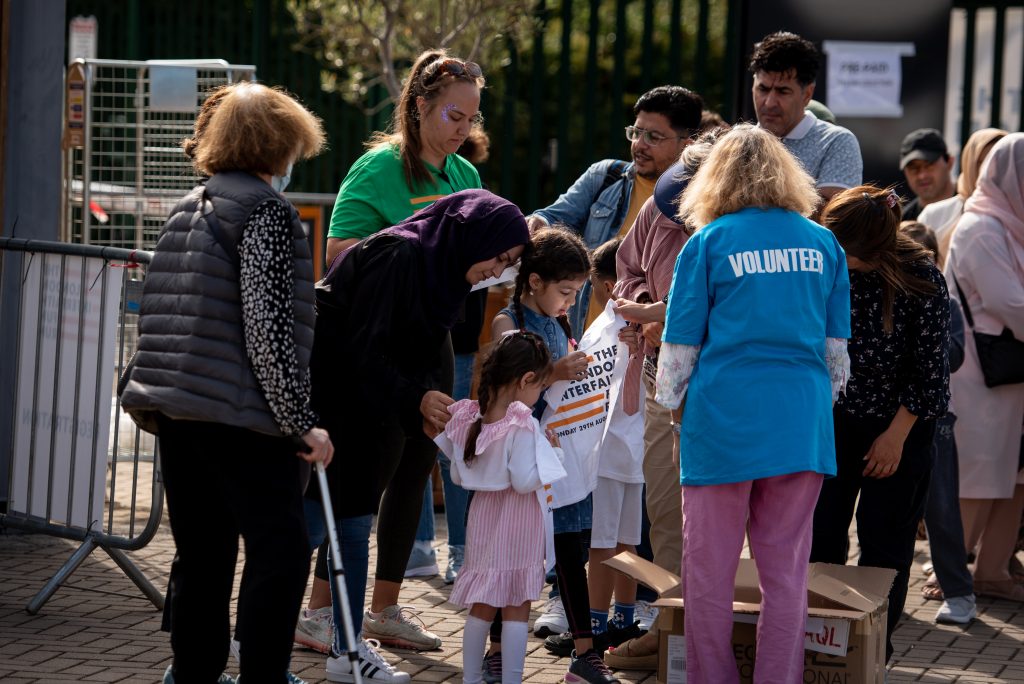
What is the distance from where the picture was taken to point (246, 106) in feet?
12.4

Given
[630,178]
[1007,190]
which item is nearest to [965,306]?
[1007,190]

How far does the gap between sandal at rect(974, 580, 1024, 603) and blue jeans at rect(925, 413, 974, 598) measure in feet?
1.10

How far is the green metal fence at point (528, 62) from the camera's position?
28.7ft

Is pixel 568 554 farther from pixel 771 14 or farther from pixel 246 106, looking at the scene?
pixel 771 14

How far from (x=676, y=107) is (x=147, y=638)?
275 cm

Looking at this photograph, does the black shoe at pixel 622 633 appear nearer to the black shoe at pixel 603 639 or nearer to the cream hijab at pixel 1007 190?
the black shoe at pixel 603 639

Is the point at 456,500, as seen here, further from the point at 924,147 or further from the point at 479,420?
the point at 924,147

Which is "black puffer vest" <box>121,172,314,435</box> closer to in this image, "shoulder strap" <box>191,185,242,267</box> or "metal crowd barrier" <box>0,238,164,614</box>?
"shoulder strap" <box>191,185,242,267</box>

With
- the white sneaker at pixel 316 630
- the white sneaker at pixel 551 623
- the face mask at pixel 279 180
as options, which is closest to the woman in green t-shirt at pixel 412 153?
the white sneaker at pixel 316 630

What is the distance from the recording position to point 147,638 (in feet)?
17.1

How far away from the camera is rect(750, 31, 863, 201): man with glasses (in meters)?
5.82

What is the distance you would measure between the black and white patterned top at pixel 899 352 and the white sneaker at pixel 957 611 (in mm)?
1421

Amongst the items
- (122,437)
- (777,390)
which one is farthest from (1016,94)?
(777,390)

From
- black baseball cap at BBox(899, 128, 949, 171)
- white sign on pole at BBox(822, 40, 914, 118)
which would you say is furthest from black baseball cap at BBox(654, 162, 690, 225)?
white sign on pole at BBox(822, 40, 914, 118)
